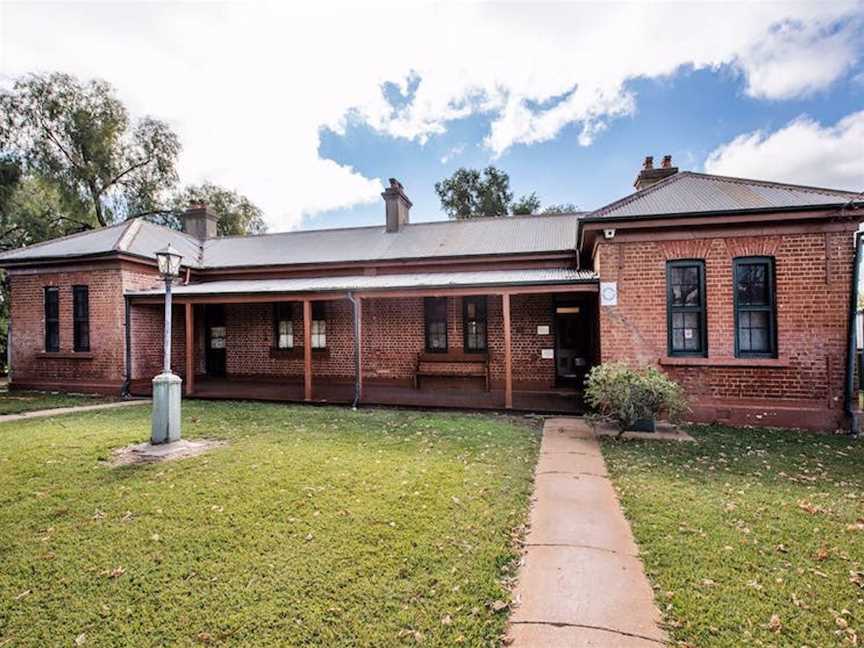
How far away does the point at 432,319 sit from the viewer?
12742mm

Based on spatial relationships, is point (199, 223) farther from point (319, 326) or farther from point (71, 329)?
point (319, 326)

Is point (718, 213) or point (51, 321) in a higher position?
point (718, 213)

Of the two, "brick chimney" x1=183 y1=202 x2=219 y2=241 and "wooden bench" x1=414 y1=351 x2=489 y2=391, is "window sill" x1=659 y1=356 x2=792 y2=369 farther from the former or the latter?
"brick chimney" x1=183 y1=202 x2=219 y2=241

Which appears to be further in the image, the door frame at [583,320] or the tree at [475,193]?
the tree at [475,193]

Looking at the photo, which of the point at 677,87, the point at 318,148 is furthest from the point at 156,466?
the point at 318,148

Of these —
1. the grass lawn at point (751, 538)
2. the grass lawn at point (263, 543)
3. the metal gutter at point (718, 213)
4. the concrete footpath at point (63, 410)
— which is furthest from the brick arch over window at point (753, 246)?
the concrete footpath at point (63, 410)

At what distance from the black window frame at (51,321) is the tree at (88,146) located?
400 inches

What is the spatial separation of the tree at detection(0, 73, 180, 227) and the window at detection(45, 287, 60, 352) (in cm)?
1019

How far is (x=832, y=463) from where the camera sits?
5.66 meters

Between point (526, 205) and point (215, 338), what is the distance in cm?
2598

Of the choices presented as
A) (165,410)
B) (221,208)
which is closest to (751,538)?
(165,410)

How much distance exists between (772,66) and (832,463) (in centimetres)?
866

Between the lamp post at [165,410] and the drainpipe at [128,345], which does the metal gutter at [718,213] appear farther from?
the drainpipe at [128,345]

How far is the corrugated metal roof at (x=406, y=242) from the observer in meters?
12.9
